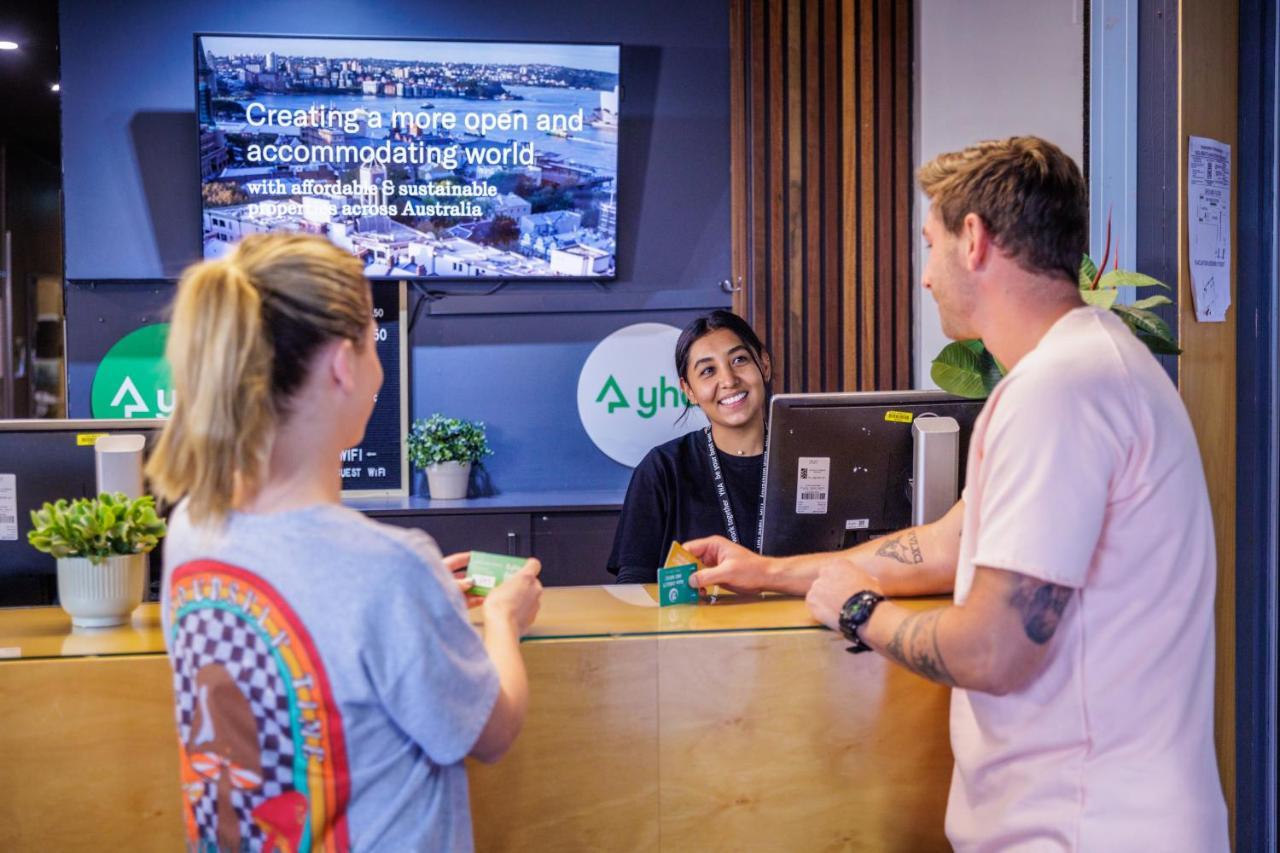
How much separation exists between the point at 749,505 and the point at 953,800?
147 cm

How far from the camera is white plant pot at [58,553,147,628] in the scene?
1.77 metres

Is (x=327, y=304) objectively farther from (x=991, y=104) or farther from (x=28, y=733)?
(x=991, y=104)

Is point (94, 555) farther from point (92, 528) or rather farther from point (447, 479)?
point (447, 479)

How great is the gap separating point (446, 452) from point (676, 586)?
2.60 metres

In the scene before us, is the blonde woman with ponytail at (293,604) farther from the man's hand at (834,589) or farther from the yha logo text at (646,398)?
the yha logo text at (646,398)

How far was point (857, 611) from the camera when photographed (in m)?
1.55

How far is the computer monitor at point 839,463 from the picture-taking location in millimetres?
2279

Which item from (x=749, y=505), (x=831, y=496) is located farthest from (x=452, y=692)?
(x=749, y=505)

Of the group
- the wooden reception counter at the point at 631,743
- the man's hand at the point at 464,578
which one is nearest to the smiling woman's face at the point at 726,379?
the wooden reception counter at the point at 631,743

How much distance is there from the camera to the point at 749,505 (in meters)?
3.00

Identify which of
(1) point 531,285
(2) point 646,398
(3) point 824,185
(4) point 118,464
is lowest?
(4) point 118,464

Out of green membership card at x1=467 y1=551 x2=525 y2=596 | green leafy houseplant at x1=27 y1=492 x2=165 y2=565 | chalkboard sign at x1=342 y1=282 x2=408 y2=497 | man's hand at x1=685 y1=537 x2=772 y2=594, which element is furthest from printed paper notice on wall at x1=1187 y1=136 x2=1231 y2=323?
chalkboard sign at x1=342 y1=282 x2=408 y2=497

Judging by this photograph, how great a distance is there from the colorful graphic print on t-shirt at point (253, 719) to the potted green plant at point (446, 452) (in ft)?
10.5

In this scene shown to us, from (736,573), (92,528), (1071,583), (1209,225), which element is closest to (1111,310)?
(1209,225)
